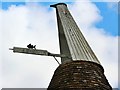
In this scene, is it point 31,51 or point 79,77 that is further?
point 31,51

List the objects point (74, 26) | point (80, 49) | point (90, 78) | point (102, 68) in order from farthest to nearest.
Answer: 1. point (74, 26)
2. point (80, 49)
3. point (102, 68)
4. point (90, 78)

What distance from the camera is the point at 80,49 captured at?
1648 cm

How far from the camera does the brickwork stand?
13.5m

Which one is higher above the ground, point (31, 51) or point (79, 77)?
point (31, 51)

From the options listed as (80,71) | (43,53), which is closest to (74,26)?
(43,53)

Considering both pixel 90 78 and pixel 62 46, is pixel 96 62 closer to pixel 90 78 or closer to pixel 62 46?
pixel 90 78

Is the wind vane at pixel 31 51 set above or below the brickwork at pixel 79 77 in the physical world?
above

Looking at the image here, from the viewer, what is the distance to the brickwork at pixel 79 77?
13538 mm

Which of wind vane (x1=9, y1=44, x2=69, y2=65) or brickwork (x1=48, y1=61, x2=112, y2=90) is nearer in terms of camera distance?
brickwork (x1=48, y1=61, x2=112, y2=90)

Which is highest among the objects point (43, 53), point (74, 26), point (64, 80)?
point (74, 26)

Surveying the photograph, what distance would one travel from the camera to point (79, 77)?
1378 centimetres

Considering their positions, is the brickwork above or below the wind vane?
below

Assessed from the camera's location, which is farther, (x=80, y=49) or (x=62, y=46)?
(x=62, y=46)

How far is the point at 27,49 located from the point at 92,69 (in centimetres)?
392
